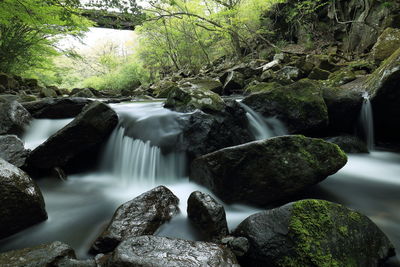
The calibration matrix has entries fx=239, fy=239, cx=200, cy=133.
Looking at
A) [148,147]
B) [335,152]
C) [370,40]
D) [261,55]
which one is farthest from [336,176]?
[261,55]

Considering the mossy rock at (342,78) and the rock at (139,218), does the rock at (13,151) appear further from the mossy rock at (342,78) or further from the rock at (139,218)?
the mossy rock at (342,78)

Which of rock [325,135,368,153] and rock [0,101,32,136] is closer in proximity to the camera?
rock [0,101,32,136]

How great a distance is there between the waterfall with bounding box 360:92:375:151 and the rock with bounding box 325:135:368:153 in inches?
14.5

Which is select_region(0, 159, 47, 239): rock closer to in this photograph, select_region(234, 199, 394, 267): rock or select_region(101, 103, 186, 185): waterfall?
select_region(101, 103, 186, 185): waterfall

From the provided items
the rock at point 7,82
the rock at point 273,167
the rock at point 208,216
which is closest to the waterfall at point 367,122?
the rock at point 273,167

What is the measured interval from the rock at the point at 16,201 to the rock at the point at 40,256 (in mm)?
600

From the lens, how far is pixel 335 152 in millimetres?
2912

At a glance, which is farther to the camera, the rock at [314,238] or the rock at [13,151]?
the rock at [13,151]

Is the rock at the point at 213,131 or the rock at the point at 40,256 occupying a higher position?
the rock at the point at 213,131

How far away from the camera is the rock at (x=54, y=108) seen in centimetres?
545

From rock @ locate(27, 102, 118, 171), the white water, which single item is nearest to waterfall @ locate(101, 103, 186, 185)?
the white water

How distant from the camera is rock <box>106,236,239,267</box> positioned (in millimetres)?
1620

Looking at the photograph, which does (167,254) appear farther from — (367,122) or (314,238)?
(367,122)

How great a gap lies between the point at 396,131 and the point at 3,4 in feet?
35.9
